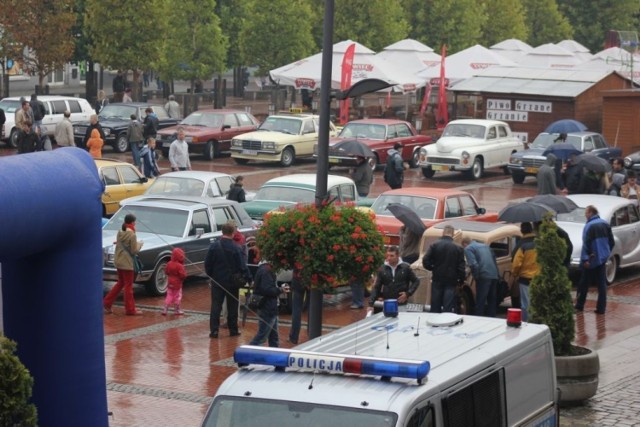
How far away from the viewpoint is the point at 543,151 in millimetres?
37156

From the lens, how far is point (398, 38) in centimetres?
6238

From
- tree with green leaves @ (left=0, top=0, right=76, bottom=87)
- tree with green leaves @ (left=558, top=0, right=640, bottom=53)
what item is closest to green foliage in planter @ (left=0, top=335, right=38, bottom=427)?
tree with green leaves @ (left=0, top=0, right=76, bottom=87)

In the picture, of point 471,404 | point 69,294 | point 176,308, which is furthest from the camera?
point 176,308

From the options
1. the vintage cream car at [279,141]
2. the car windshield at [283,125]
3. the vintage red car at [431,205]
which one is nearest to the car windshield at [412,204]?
the vintage red car at [431,205]

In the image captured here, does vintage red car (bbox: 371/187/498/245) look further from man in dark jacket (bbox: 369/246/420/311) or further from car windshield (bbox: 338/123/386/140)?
car windshield (bbox: 338/123/386/140)

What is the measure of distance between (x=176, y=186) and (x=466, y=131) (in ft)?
49.3

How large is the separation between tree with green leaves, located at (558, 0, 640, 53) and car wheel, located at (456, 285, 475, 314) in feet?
201

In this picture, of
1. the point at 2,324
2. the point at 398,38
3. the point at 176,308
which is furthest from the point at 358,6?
the point at 2,324

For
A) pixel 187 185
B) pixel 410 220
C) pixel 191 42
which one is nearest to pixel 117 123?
pixel 191 42

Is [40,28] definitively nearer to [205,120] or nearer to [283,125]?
[205,120]

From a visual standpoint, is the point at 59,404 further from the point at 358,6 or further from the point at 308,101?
the point at 358,6

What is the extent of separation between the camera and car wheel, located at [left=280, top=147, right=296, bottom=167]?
3984 cm

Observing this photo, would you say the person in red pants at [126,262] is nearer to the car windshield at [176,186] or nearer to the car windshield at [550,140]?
the car windshield at [176,186]

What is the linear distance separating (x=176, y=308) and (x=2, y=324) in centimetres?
816
